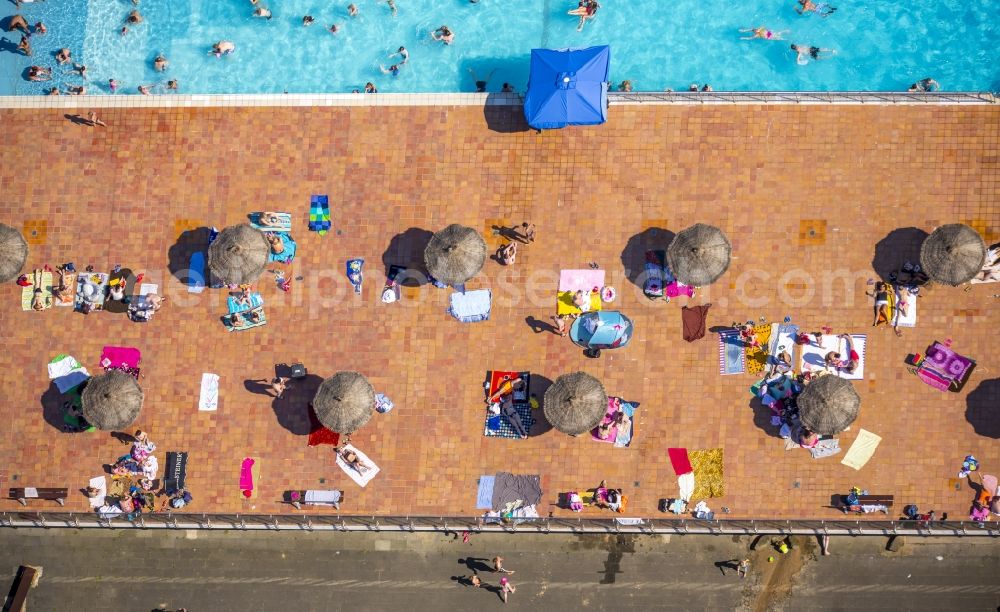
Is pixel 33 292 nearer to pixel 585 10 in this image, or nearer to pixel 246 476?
pixel 246 476

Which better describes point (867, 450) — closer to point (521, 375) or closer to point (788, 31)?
point (521, 375)

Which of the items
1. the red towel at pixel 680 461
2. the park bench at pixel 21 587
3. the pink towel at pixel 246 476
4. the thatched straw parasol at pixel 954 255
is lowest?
the park bench at pixel 21 587

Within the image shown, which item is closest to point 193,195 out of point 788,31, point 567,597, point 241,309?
point 241,309

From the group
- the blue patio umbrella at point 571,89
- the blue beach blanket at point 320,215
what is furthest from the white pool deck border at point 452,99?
the blue beach blanket at point 320,215

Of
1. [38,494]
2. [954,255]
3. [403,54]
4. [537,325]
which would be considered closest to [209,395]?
[38,494]

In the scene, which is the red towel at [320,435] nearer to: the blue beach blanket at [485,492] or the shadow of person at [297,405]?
the shadow of person at [297,405]
